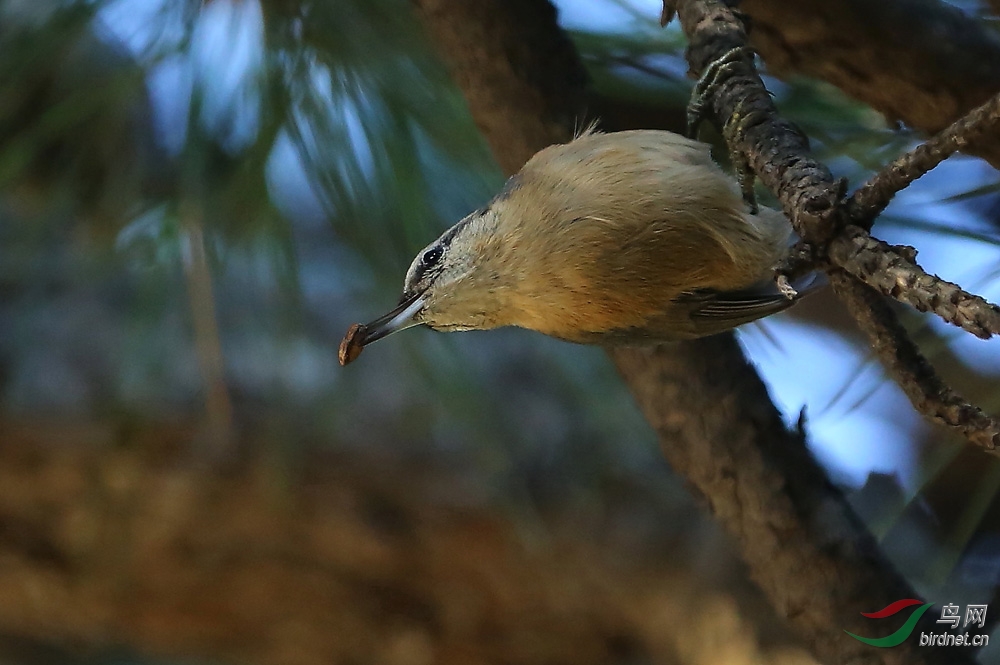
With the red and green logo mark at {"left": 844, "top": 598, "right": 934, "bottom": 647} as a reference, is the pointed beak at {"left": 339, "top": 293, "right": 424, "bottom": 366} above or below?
above

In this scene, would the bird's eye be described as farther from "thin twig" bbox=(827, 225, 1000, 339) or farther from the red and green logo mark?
the red and green logo mark

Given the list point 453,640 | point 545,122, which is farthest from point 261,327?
point 453,640

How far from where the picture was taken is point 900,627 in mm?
673

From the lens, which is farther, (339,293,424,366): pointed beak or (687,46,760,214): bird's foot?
(339,293,424,366): pointed beak

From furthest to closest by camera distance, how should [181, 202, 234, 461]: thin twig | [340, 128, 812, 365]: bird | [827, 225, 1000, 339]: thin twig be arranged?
[181, 202, 234, 461]: thin twig, [340, 128, 812, 365]: bird, [827, 225, 1000, 339]: thin twig

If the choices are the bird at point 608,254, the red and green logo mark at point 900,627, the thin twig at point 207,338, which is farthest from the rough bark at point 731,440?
the thin twig at point 207,338

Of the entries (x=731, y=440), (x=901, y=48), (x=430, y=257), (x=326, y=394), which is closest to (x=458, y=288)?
(x=430, y=257)

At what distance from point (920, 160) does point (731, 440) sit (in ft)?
1.44

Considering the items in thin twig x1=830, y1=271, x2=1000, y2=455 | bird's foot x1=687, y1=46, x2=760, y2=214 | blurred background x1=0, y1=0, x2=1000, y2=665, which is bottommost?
blurred background x1=0, y1=0, x2=1000, y2=665

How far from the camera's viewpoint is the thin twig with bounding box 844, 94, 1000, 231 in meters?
0.29

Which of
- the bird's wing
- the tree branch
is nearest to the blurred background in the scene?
the bird's wing

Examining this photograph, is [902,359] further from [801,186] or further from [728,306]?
[728,306]

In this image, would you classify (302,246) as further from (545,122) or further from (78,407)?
(78,407)

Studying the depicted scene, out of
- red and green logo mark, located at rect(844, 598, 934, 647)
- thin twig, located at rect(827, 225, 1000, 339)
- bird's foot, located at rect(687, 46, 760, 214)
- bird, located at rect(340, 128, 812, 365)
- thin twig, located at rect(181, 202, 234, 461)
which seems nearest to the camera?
thin twig, located at rect(827, 225, 1000, 339)
